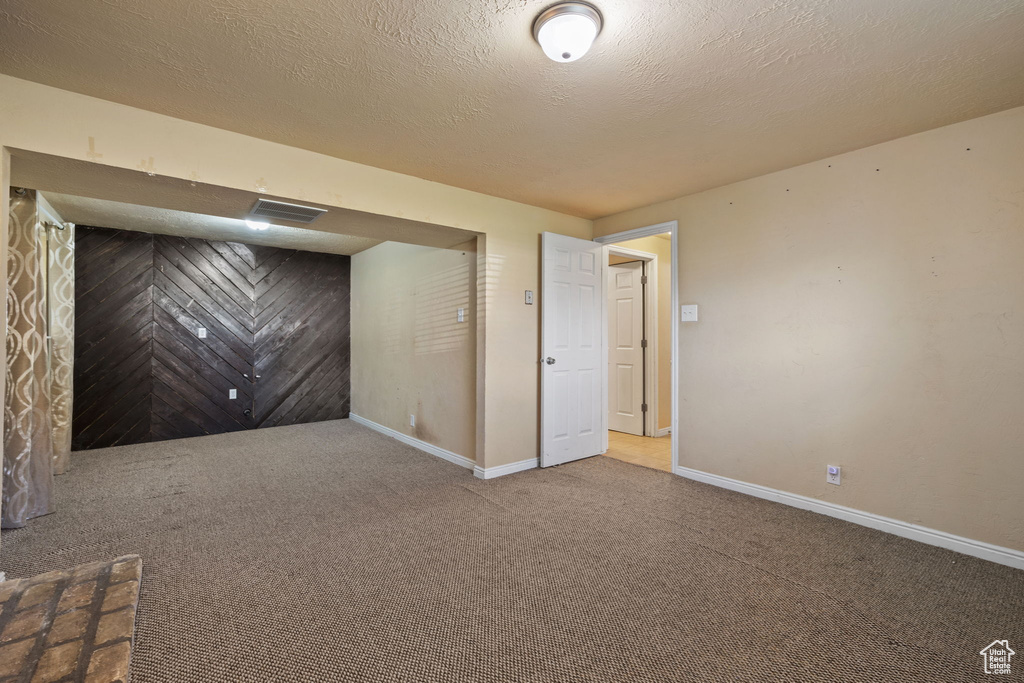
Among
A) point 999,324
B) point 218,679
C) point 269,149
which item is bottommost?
point 218,679

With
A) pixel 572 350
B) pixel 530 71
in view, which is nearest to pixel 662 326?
pixel 572 350

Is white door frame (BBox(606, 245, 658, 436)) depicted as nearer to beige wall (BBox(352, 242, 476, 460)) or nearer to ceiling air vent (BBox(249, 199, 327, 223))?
beige wall (BBox(352, 242, 476, 460))

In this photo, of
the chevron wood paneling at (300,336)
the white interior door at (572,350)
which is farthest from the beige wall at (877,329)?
the chevron wood paneling at (300,336)

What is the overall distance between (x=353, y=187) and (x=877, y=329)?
10.9 ft

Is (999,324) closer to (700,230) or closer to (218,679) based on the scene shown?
(700,230)

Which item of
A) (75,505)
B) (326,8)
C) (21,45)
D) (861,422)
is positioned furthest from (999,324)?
(75,505)

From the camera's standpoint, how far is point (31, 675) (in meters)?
1.02

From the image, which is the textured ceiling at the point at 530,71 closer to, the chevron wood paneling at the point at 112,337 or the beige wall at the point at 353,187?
the beige wall at the point at 353,187

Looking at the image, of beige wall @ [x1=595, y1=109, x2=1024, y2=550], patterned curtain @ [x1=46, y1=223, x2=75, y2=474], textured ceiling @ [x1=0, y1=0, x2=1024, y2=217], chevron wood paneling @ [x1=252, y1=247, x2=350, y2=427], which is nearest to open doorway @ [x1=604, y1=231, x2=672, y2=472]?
beige wall @ [x1=595, y1=109, x2=1024, y2=550]

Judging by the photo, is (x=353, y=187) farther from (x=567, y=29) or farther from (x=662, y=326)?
(x=662, y=326)

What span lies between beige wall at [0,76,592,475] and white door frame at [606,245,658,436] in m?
1.15

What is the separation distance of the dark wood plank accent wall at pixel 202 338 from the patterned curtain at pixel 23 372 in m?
2.19

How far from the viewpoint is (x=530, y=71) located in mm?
1930

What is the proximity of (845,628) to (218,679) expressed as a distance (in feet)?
7.38
